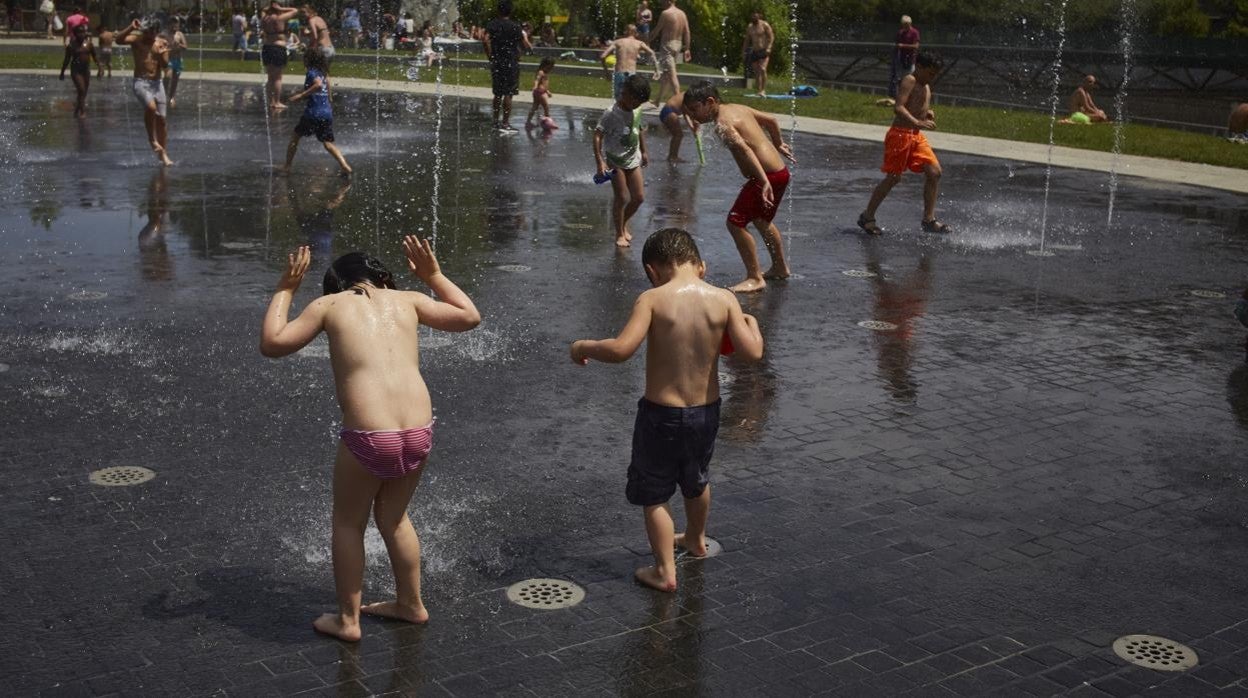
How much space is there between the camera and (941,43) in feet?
152

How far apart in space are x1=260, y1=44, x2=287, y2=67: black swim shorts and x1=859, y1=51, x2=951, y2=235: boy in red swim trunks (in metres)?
15.2

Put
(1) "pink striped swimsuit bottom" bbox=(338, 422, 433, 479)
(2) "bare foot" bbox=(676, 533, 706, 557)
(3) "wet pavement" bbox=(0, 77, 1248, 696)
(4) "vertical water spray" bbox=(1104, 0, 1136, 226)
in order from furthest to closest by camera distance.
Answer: (4) "vertical water spray" bbox=(1104, 0, 1136, 226) < (2) "bare foot" bbox=(676, 533, 706, 557) < (3) "wet pavement" bbox=(0, 77, 1248, 696) < (1) "pink striped swimsuit bottom" bbox=(338, 422, 433, 479)

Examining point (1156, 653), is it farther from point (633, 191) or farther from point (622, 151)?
point (633, 191)

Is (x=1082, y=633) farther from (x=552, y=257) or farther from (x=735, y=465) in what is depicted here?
(x=552, y=257)

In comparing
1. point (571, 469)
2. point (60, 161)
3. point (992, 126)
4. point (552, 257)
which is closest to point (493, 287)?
point (552, 257)

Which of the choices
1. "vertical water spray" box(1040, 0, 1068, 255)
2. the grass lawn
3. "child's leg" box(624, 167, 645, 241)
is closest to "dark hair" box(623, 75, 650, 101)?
"child's leg" box(624, 167, 645, 241)

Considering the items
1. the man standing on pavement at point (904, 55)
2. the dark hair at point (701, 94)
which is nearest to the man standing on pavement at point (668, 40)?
the man standing on pavement at point (904, 55)

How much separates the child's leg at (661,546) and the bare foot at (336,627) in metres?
1.20

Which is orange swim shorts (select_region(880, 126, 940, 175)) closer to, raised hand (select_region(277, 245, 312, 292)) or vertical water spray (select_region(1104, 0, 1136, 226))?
vertical water spray (select_region(1104, 0, 1136, 226))

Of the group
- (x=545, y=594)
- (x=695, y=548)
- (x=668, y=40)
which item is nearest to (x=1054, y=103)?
(x=668, y=40)

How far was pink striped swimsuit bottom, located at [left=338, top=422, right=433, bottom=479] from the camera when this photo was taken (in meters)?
5.02

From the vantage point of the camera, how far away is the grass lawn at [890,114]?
22.4m

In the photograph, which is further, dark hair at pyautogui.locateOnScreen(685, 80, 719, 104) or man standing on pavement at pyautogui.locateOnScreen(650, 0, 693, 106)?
man standing on pavement at pyautogui.locateOnScreen(650, 0, 693, 106)

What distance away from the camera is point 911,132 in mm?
14031
